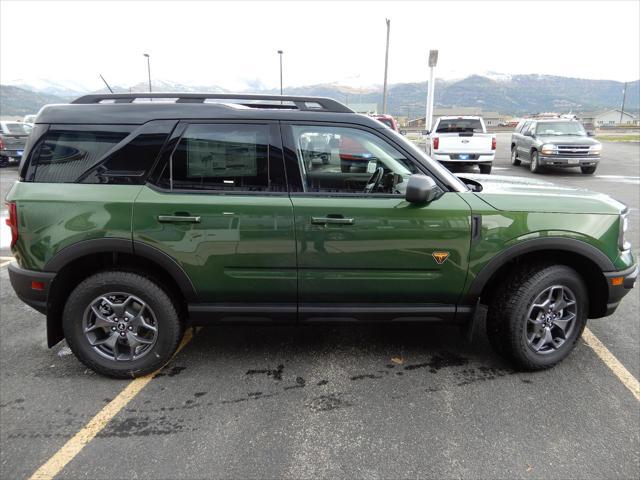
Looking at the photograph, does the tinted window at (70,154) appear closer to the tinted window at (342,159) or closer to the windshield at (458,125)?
the tinted window at (342,159)

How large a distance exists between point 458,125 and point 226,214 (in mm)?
12858

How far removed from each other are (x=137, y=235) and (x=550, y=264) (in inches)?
112

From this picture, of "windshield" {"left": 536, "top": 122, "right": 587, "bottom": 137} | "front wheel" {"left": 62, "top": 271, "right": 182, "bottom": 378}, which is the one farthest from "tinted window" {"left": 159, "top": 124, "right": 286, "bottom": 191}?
"windshield" {"left": 536, "top": 122, "right": 587, "bottom": 137}

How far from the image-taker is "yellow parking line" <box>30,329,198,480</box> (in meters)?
2.38

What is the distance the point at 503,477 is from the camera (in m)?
2.32

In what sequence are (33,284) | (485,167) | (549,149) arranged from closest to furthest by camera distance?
(33,284)
(549,149)
(485,167)

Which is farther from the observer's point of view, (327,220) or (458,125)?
(458,125)

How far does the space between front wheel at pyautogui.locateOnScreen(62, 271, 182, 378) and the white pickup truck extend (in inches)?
468

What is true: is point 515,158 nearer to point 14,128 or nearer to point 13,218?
point 13,218

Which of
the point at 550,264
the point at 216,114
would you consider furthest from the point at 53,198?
the point at 550,264

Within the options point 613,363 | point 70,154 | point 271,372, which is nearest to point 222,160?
point 70,154

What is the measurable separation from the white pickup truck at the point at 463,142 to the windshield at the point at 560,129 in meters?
2.90

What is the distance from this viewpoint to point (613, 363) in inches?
135

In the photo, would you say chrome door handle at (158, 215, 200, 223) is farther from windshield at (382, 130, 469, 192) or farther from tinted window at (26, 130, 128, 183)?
windshield at (382, 130, 469, 192)
